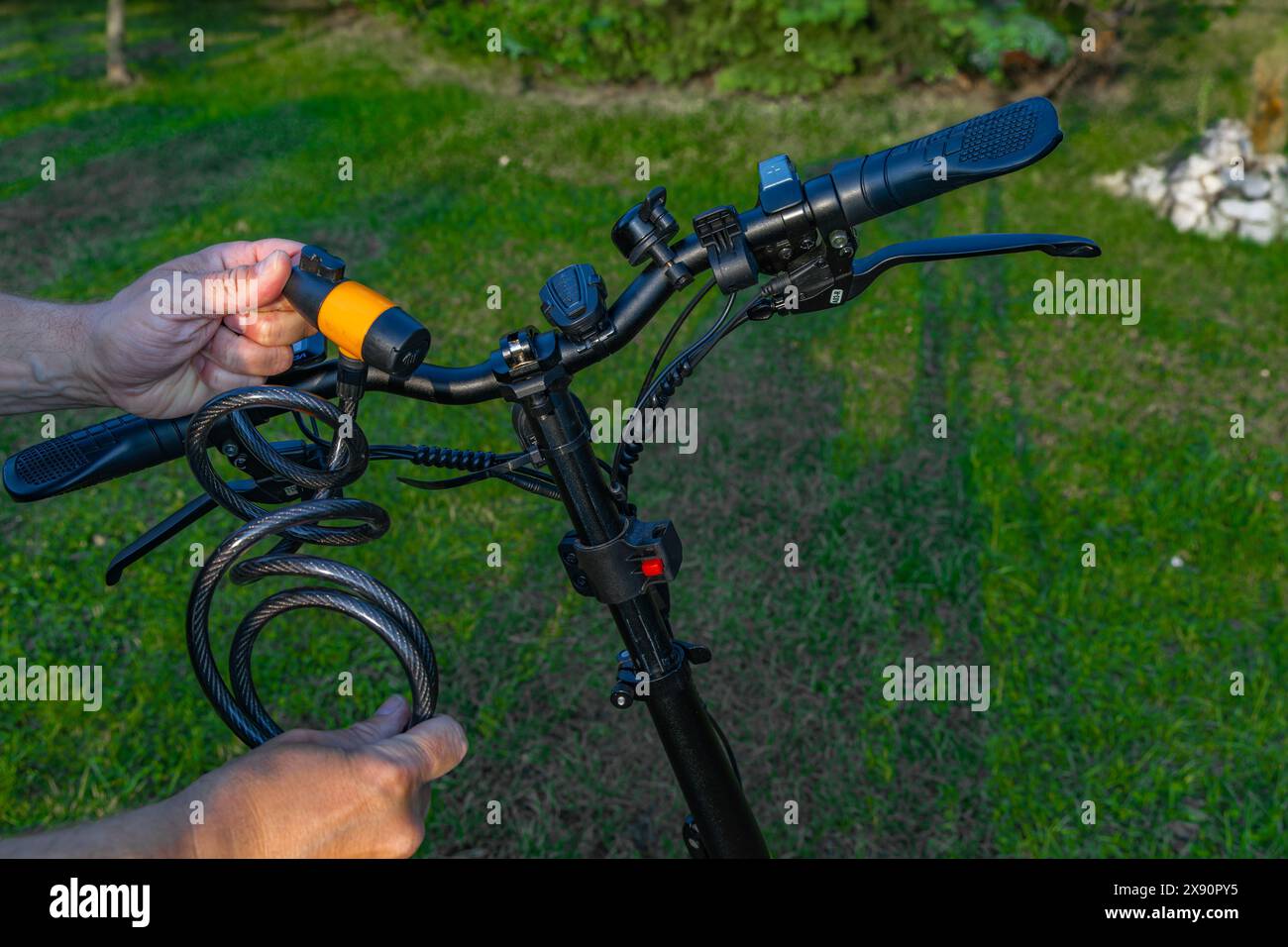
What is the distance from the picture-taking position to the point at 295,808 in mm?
1541

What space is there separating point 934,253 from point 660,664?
818mm

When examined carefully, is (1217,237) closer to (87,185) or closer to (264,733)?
(264,733)

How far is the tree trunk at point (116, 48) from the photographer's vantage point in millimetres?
9133

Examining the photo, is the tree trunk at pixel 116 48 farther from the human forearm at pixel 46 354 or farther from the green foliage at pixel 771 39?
the human forearm at pixel 46 354

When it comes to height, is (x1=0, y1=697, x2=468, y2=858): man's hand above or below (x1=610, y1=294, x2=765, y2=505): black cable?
below

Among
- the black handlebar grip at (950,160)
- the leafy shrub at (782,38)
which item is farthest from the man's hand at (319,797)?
the leafy shrub at (782,38)

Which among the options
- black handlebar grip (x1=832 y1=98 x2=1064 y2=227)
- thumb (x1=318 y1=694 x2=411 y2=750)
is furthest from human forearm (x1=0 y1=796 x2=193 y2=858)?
black handlebar grip (x1=832 y1=98 x2=1064 y2=227)

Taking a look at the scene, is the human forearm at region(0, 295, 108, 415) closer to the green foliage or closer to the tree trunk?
the green foliage

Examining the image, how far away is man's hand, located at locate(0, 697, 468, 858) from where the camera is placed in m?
1.44

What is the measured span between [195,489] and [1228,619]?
14.7 feet

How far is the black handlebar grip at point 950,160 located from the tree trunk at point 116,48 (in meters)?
9.50

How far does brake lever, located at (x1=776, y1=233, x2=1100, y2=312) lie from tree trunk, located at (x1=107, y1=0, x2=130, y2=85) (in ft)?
30.9

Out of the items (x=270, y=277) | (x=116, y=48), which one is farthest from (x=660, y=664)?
(x=116, y=48)

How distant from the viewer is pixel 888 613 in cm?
430
